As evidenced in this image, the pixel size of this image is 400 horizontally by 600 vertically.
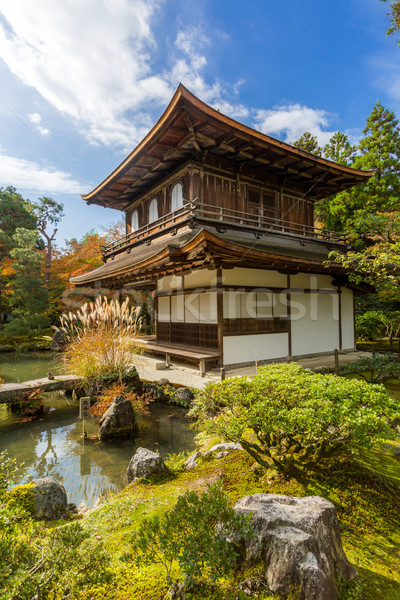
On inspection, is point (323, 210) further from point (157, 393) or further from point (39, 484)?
point (39, 484)

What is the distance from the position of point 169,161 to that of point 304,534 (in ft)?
32.0

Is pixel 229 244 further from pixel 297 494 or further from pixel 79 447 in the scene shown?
pixel 297 494

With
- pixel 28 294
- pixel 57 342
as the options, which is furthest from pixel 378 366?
pixel 28 294

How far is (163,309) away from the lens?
10.3 meters

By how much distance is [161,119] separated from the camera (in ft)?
23.8

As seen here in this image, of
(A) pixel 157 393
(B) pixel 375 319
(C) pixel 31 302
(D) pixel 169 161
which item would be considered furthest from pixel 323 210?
(C) pixel 31 302

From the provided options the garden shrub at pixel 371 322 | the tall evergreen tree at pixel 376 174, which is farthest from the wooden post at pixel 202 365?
the tall evergreen tree at pixel 376 174

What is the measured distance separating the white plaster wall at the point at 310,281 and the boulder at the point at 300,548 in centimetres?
751

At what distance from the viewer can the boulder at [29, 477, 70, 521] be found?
8.08ft

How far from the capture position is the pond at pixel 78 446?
3506mm

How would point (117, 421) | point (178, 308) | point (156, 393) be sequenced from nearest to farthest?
point (117, 421), point (156, 393), point (178, 308)

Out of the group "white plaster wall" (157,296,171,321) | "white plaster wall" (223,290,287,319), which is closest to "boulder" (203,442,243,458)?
"white plaster wall" (223,290,287,319)

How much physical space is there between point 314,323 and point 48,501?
323 inches

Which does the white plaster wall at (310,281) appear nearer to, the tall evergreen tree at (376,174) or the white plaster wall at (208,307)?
the white plaster wall at (208,307)
